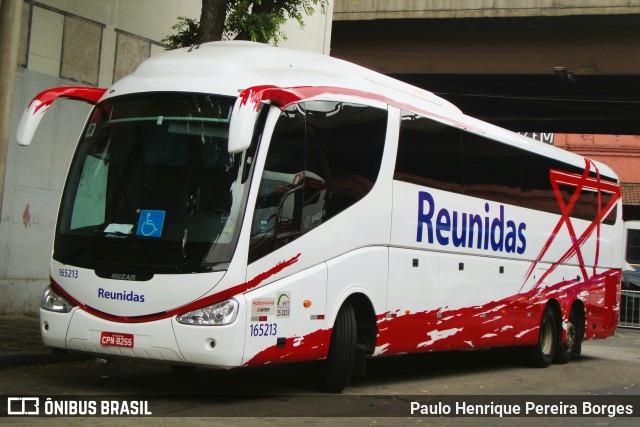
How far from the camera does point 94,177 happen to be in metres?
9.92

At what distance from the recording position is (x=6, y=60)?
419 inches

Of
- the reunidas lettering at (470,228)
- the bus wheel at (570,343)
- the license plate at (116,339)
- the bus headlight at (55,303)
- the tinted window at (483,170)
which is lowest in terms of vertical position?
the bus wheel at (570,343)

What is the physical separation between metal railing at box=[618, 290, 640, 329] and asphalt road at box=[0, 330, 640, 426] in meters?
13.6

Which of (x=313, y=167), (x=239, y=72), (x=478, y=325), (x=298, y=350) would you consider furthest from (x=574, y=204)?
(x=239, y=72)

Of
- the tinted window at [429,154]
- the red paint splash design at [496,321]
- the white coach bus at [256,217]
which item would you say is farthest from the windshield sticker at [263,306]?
the tinted window at [429,154]

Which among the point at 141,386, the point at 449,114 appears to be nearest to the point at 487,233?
the point at 449,114

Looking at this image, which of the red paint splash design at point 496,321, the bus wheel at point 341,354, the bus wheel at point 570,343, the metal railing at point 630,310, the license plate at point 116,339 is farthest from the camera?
the metal railing at point 630,310

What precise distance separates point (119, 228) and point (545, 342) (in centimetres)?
870

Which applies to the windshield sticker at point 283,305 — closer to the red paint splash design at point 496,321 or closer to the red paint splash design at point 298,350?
the red paint splash design at point 298,350

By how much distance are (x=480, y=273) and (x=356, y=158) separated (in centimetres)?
366

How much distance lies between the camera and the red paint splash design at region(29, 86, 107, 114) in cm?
982

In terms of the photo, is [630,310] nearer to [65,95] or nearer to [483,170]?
[483,170]

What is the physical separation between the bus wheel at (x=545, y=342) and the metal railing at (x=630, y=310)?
13.2m

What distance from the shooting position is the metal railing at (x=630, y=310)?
28.6 metres
